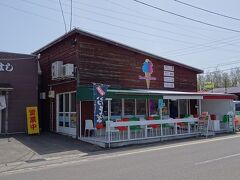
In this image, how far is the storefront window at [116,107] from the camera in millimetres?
20250

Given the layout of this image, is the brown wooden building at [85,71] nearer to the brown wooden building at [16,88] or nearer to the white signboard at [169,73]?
the white signboard at [169,73]

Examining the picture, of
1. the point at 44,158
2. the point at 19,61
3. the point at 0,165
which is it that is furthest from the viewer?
the point at 19,61

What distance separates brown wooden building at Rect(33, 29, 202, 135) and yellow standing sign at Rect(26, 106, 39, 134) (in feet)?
4.70

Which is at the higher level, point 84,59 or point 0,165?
point 84,59

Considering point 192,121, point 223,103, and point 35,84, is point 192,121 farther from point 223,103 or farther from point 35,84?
point 35,84

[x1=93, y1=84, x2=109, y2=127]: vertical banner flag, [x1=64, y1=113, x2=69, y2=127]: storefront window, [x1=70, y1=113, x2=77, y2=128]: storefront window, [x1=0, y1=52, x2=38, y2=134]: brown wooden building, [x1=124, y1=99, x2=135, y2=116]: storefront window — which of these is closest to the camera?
[x1=93, y1=84, x2=109, y2=127]: vertical banner flag

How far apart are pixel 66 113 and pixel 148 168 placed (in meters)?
11.3

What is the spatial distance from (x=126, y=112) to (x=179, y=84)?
5.98 metres

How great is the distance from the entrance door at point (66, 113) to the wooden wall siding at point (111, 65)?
1.80 metres

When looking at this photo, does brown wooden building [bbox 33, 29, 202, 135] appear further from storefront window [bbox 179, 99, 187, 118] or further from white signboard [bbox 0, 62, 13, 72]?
white signboard [bbox 0, 62, 13, 72]

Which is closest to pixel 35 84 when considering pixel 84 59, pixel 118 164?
pixel 84 59

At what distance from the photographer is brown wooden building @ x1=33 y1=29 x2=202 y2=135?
18.9m

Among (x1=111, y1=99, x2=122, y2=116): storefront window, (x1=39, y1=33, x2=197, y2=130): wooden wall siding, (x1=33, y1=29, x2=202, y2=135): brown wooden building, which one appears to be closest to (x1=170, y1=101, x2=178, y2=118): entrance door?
(x1=33, y1=29, x2=202, y2=135): brown wooden building

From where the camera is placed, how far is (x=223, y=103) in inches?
973
